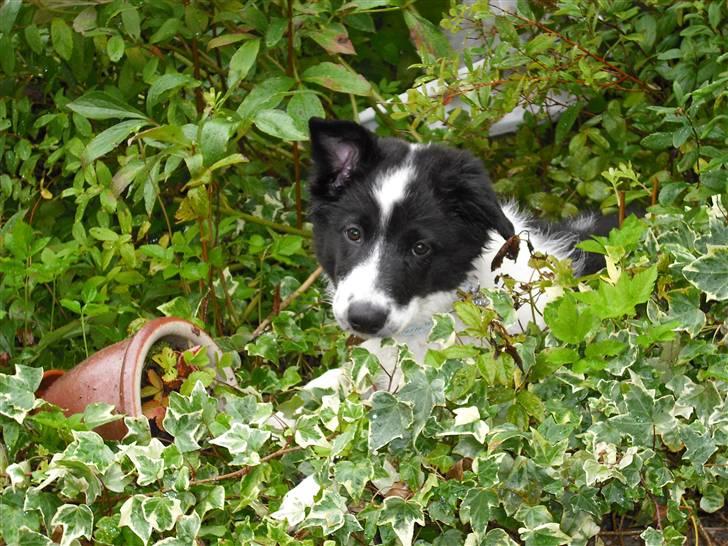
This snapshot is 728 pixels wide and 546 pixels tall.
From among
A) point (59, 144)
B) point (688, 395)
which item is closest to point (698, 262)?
point (688, 395)

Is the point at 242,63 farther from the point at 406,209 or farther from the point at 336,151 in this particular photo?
the point at 406,209

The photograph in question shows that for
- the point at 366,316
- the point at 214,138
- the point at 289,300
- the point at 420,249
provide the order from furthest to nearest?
the point at 289,300 → the point at 420,249 → the point at 366,316 → the point at 214,138

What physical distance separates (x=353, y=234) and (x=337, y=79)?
0.53m

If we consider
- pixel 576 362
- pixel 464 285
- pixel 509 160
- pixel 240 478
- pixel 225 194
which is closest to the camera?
pixel 576 362

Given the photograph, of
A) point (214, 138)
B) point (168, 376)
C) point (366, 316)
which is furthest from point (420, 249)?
point (168, 376)

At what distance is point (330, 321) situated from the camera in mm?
3814

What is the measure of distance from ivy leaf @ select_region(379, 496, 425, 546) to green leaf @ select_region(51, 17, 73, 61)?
2061mm

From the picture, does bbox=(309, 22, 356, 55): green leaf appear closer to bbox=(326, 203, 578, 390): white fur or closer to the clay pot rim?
bbox=(326, 203, 578, 390): white fur

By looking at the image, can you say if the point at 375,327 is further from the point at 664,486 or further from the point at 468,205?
the point at 664,486

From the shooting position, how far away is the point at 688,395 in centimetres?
233

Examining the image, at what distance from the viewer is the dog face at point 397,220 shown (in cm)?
296

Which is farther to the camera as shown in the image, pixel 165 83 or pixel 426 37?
pixel 426 37

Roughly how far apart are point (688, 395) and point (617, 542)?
394 millimetres

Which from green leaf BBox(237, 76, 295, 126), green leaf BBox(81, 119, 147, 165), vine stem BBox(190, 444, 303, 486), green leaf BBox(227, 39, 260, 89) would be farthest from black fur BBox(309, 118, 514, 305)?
vine stem BBox(190, 444, 303, 486)
